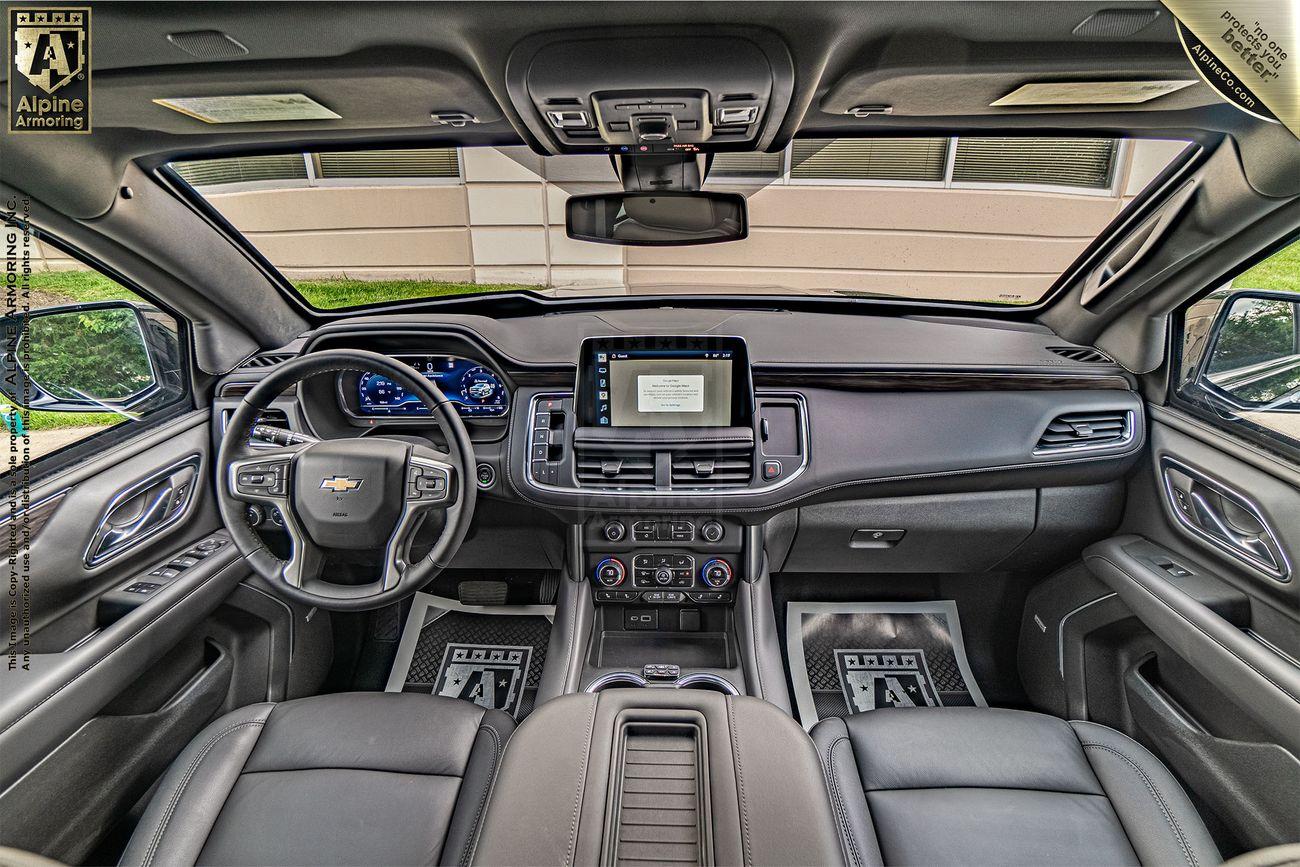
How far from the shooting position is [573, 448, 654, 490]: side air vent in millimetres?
2010

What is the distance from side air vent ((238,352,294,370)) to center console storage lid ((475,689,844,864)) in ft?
5.41

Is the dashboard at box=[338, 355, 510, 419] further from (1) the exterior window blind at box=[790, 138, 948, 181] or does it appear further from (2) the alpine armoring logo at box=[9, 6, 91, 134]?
(1) the exterior window blind at box=[790, 138, 948, 181]

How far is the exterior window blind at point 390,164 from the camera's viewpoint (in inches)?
83.7

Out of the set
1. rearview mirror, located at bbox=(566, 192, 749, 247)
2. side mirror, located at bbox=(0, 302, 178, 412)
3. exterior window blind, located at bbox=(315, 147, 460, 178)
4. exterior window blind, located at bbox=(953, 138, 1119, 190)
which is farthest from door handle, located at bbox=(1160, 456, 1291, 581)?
side mirror, located at bbox=(0, 302, 178, 412)

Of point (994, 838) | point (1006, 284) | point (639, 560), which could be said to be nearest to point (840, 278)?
point (1006, 284)

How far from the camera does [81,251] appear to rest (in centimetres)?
165

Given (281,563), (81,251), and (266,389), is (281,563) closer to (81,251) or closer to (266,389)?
(266,389)

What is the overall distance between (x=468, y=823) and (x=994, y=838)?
1.08m

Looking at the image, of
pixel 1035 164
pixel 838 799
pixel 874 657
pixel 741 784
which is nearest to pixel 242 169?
pixel 741 784

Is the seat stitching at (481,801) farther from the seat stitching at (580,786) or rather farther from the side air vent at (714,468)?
the side air vent at (714,468)

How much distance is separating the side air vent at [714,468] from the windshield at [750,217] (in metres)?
0.76

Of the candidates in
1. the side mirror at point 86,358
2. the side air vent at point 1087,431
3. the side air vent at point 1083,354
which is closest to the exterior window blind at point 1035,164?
the side air vent at point 1083,354

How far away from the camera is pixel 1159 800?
1.32 m

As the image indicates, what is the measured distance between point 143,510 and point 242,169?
47.8 inches
